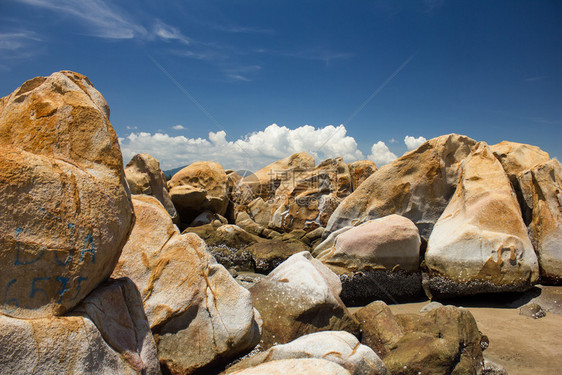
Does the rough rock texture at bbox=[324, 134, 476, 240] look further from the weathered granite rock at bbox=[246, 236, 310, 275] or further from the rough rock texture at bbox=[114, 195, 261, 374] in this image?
the rough rock texture at bbox=[114, 195, 261, 374]

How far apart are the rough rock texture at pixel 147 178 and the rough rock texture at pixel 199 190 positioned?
4.07ft

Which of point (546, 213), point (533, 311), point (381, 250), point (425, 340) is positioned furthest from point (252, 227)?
point (425, 340)

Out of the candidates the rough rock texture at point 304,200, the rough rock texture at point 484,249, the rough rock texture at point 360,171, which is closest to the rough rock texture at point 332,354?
the rough rock texture at point 484,249

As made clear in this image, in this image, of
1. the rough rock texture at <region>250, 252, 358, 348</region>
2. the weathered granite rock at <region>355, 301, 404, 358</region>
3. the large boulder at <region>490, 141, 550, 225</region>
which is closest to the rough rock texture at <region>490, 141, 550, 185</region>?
the large boulder at <region>490, 141, 550, 225</region>

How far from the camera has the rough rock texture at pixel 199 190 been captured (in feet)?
53.7

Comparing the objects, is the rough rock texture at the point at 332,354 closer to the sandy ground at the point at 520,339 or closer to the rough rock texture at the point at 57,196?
the rough rock texture at the point at 57,196

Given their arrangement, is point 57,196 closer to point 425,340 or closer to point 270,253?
point 425,340

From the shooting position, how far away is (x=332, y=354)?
3.79m

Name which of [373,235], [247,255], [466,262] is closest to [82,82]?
[373,235]

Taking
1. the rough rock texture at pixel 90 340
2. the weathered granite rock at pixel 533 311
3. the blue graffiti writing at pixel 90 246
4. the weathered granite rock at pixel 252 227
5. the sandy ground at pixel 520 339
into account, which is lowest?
the sandy ground at pixel 520 339

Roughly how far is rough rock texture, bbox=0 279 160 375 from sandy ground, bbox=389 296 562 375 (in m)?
4.92

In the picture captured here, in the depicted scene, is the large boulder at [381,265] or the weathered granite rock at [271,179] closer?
the large boulder at [381,265]

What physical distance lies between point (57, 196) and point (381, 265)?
7.04 m

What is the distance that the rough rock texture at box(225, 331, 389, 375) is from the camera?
12.3 ft
